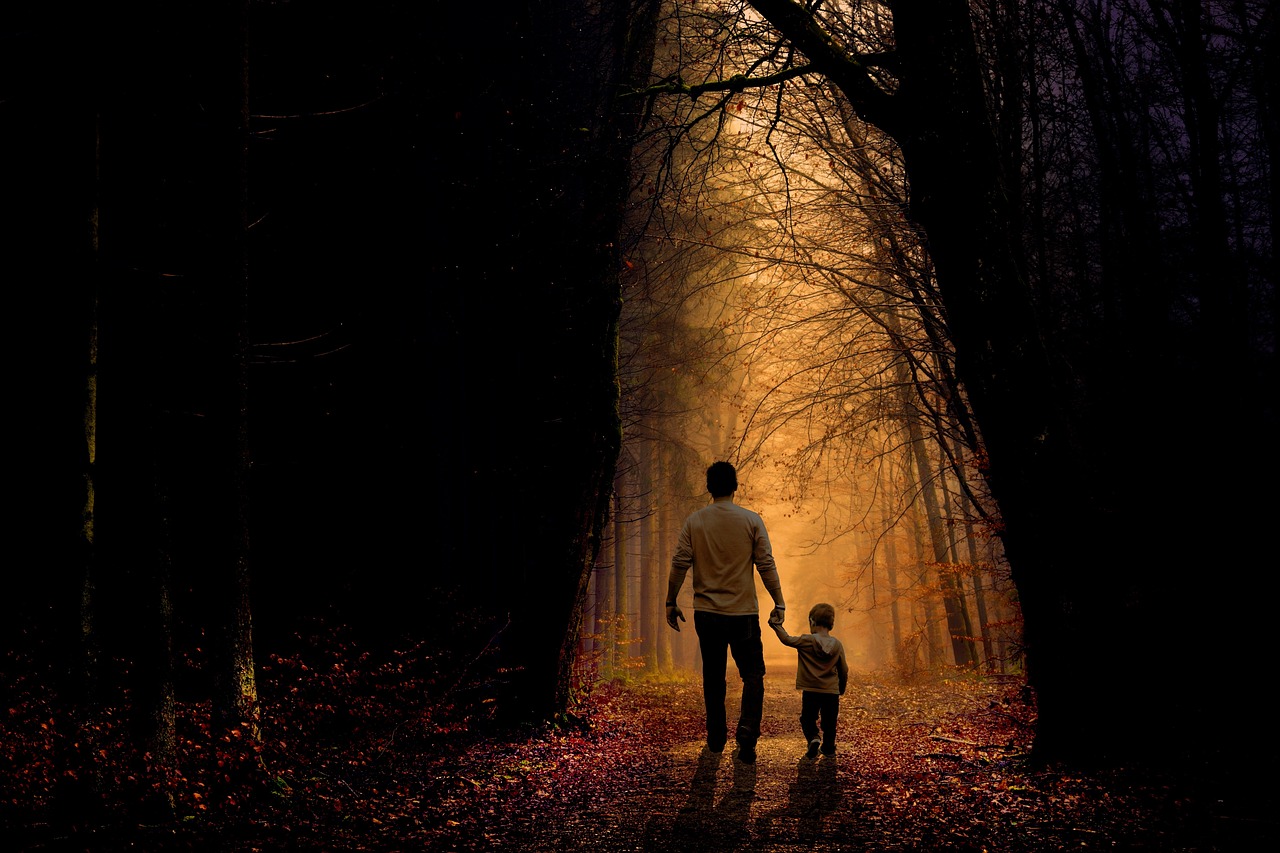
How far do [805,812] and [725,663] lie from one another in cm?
171

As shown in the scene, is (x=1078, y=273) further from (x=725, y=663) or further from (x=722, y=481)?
(x=725, y=663)

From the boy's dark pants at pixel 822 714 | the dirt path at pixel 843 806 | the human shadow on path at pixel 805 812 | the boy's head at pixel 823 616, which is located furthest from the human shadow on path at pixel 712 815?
the boy's head at pixel 823 616

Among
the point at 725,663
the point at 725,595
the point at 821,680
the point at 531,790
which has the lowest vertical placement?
the point at 531,790

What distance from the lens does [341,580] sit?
8969mm

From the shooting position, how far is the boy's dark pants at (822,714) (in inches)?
293

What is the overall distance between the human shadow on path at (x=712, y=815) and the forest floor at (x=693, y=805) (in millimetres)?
17

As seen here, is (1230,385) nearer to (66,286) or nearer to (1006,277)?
(1006,277)

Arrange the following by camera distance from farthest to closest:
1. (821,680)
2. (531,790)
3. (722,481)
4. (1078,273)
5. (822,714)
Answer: (1078,273)
(822,714)
(821,680)
(722,481)
(531,790)

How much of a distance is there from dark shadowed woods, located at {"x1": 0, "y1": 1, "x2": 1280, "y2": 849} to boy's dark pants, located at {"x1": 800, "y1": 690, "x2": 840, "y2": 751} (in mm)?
372

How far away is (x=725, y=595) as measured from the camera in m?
6.68

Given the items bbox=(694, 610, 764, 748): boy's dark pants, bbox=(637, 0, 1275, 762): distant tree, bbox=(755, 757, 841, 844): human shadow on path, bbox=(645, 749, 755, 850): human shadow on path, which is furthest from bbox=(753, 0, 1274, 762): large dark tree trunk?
bbox=(645, 749, 755, 850): human shadow on path

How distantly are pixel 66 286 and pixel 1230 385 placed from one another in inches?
405

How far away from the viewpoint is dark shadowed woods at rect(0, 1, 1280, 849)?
556 centimetres

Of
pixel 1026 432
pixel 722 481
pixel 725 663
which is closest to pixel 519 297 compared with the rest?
pixel 722 481
